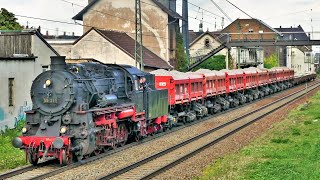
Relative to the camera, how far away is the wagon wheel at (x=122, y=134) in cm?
2027

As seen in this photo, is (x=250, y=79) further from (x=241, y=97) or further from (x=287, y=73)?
(x=287, y=73)

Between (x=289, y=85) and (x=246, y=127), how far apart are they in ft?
146

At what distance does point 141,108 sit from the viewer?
22094 mm

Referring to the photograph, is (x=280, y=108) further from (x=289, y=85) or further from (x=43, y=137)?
(x=289, y=85)

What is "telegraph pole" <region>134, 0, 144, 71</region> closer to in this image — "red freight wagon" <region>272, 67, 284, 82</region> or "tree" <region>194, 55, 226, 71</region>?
"red freight wagon" <region>272, 67, 284, 82</region>

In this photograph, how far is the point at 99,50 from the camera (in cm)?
4781

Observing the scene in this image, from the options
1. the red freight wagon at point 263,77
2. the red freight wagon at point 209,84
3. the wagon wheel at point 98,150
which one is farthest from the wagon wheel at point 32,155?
the red freight wagon at point 263,77

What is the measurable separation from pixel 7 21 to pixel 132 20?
18.4m

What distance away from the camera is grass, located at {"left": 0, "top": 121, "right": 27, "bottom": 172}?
56.9 ft

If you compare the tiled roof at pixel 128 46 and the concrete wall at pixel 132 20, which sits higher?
the concrete wall at pixel 132 20

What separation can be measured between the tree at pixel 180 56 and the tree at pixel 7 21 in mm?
25452

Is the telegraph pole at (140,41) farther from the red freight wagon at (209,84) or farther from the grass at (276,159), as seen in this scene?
the grass at (276,159)

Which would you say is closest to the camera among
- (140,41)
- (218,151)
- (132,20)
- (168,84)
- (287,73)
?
(218,151)

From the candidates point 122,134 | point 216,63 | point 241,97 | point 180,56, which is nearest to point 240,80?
point 241,97
